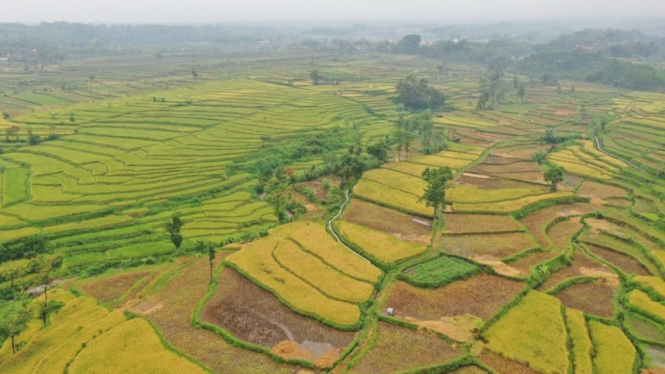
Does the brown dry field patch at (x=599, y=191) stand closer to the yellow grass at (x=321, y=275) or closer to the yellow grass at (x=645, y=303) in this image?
the yellow grass at (x=645, y=303)

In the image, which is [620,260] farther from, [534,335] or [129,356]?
[129,356]

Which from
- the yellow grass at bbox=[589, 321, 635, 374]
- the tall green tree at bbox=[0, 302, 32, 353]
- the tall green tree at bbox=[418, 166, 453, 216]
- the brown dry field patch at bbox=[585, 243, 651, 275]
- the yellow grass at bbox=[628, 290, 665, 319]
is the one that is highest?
the tall green tree at bbox=[418, 166, 453, 216]

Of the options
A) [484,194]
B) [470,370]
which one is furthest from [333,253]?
[484,194]

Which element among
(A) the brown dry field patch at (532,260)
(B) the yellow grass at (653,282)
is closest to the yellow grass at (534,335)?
(A) the brown dry field patch at (532,260)

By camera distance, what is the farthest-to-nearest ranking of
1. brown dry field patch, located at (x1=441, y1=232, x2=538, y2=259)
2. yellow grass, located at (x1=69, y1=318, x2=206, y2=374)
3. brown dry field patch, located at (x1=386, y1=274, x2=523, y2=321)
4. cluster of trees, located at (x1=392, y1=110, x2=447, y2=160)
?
cluster of trees, located at (x1=392, y1=110, x2=447, y2=160), brown dry field patch, located at (x1=441, y1=232, x2=538, y2=259), brown dry field patch, located at (x1=386, y1=274, x2=523, y2=321), yellow grass, located at (x1=69, y1=318, x2=206, y2=374)

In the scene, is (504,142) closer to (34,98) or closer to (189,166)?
(189,166)

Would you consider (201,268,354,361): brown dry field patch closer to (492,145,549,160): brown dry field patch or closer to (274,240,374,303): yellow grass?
(274,240,374,303): yellow grass

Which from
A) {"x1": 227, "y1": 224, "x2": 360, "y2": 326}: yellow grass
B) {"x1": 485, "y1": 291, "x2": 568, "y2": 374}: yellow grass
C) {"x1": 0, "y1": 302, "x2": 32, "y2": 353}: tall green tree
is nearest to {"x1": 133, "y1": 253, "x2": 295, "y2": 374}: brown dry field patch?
{"x1": 227, "y1": 224, "x2": 360, "y2": 326}: yellow grass
